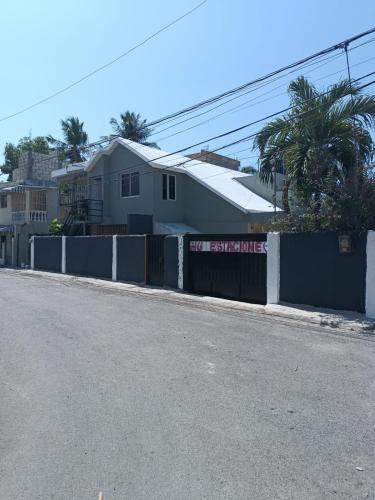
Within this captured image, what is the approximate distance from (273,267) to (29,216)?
23.9 meters

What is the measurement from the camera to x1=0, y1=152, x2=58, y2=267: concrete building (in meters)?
32.0

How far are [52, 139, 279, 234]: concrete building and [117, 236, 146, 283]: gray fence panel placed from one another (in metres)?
4.56

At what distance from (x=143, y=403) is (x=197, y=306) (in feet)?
27.7

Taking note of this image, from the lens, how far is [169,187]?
2614cm

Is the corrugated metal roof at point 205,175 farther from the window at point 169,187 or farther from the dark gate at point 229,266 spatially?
the dark gate at point 229,266

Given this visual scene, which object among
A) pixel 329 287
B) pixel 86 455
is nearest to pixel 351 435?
pixel 86 455

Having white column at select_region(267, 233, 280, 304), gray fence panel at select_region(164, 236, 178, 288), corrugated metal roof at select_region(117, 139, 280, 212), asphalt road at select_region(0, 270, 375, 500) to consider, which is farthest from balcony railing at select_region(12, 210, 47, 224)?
asphalt road at select_region(0, 270, 375, 500)

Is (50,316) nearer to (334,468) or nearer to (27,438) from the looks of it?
(27,438)

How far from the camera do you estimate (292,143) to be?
51.0ft

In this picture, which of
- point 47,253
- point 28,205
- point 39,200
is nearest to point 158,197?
point 47,253

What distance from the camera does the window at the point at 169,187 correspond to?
25836 mm

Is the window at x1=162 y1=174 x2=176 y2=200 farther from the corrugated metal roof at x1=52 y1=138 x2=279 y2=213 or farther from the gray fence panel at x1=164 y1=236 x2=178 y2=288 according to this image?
the gray fence panel at x1=164 y1=236 x2=178 y2=288

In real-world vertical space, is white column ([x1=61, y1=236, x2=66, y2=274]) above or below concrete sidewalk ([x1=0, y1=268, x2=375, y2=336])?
above

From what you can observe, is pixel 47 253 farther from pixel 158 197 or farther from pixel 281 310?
pixel 281 310
